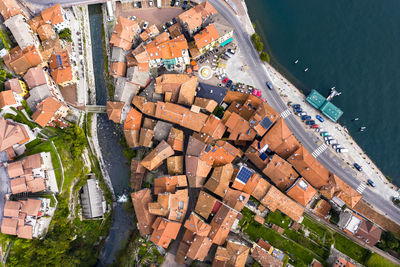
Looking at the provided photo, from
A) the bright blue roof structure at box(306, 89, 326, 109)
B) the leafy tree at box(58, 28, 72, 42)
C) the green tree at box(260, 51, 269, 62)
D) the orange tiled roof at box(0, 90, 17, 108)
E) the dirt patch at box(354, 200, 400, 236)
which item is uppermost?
the green tree at box(260, 51, 269, 62)

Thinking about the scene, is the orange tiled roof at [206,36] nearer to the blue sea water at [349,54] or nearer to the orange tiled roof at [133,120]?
the blue sea water at [349,54]

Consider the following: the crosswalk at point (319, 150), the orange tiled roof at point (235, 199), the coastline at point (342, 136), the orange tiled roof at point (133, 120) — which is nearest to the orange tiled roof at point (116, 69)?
the orange tiled roof at point (133, 120)

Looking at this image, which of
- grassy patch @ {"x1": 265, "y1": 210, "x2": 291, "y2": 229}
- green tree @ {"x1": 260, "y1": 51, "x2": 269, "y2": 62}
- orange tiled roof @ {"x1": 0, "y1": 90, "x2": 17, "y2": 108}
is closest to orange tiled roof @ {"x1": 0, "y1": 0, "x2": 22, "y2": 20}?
orange tiled roof @ {"x1": 0, "y1": 90, "x2": 17, "y2": 108}

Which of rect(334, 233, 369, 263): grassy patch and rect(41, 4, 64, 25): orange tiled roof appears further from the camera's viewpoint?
rect(41, 4, 64, 25): orange tiled roof

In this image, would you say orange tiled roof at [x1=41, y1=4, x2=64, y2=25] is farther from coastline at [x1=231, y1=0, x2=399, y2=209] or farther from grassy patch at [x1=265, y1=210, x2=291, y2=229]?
grassy patch at [x1=265, y1=210, x2=291, y2=229]

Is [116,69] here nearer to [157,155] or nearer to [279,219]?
[157,155]
